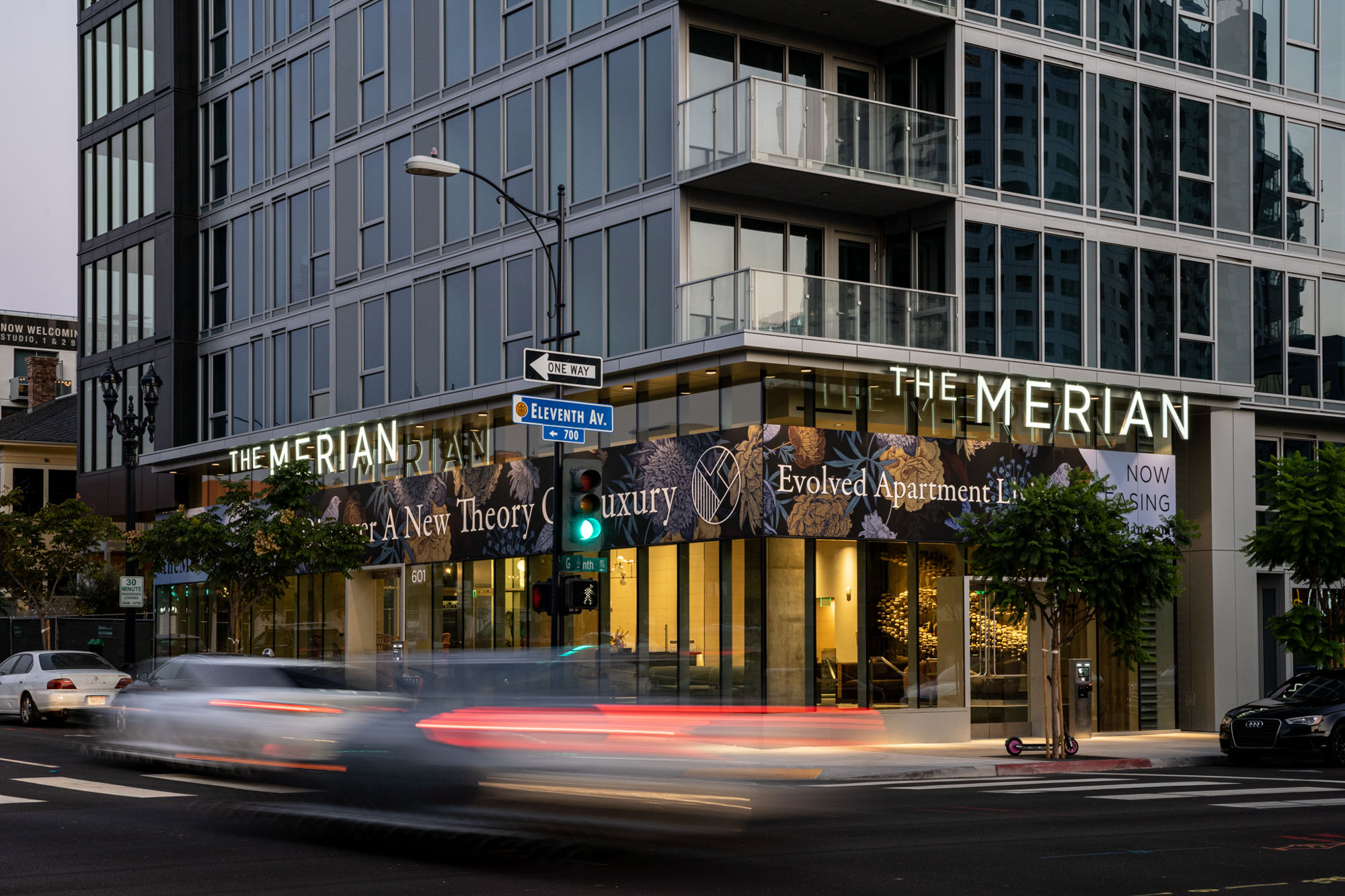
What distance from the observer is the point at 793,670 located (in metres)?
25.8

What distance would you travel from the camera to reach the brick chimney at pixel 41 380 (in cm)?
7662

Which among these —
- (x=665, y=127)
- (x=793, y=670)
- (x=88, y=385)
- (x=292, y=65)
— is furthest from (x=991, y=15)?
(x=88, y=385)

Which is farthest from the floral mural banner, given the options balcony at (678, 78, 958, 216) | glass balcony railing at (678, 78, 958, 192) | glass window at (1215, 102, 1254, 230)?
glass window at (1215, 102, 1254, 230)

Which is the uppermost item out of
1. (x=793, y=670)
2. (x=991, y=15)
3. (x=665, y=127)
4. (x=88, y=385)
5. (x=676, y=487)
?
(x=991, y=15)

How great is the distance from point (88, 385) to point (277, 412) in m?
10.7

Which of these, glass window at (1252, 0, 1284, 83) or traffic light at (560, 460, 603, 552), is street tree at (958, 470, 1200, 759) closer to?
traffic light at (560, 460, 603, 552)

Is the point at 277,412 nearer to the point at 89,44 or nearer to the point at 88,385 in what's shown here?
the point at 88,385

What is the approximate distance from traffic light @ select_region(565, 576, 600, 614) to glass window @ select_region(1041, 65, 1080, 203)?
13.6 meters

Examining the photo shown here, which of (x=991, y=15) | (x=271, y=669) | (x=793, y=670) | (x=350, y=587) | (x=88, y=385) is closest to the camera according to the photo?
(x=271, y=669)

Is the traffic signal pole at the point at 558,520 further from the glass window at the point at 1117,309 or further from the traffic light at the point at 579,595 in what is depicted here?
the glass window at the point at 1117,309

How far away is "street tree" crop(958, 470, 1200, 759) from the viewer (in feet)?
79.7

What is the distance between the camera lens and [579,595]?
21609mm

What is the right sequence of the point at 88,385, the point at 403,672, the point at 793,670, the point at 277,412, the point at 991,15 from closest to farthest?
1. the point at 403,672
2. the point at 793,670
3. the point at 991,15
4. the point at 277,412
5. the point at 88,385

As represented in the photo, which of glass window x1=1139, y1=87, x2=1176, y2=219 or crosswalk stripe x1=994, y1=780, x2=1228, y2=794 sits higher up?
glass window x1=1139, y1=87, x2=1176, y2=219
